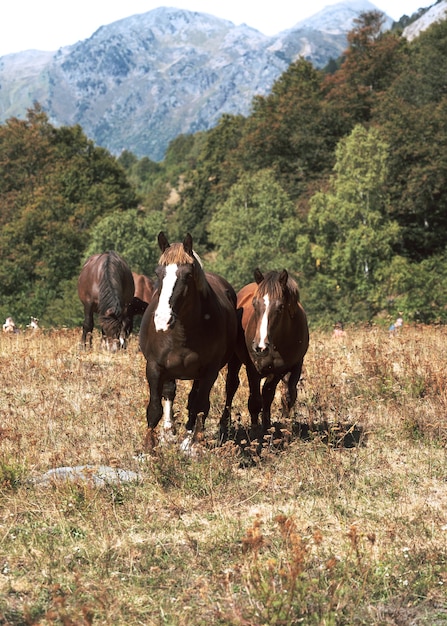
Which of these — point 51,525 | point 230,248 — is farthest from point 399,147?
point 51,525

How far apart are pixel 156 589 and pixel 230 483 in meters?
1.74

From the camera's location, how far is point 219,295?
7.14 m

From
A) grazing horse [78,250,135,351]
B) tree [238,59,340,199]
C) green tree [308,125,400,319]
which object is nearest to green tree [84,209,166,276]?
green tree [308,125,400,319]

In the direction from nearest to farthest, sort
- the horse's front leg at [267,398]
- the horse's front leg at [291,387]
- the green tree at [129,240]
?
the horse's front leg at [267,398] < the horse's front leg at [291,387] < the green tree at [129,240]

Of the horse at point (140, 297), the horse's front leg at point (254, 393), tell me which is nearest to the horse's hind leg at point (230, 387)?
the horse's front leg at point (254, 393)

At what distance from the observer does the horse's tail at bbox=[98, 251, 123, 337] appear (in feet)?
41.3

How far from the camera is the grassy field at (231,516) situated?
11.9 ft

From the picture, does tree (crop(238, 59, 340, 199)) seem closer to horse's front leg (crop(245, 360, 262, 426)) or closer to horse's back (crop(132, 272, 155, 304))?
horse's back (crop(132, 272, 155, 304))

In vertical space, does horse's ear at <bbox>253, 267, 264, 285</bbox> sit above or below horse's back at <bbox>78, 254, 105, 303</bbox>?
above

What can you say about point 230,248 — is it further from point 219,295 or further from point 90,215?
point 219,295

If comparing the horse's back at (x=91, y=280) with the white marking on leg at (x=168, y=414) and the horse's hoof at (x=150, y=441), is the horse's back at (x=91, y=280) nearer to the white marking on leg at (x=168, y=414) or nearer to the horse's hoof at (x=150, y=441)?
the white marking on leg at (x=168, y=414)

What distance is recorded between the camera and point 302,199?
55125 millimetres

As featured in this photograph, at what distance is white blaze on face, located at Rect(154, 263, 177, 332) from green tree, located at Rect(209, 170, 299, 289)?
39226 mm

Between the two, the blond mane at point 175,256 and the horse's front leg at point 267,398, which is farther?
the horse's front leg at point 267,398
